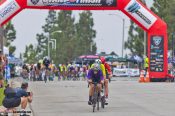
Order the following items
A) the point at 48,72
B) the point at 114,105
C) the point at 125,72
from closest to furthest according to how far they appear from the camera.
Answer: the point at 114,105
the point at 48,72
the point at 125,72

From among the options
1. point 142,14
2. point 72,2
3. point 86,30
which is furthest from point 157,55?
point 86,30

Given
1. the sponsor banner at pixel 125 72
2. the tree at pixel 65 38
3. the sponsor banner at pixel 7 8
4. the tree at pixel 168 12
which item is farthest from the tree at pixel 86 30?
the sponsor banner at pixel 7 8

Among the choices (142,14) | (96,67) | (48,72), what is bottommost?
(96,67)

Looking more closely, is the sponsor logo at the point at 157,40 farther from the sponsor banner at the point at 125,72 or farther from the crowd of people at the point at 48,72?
the sponsor banner at the point at 125,72

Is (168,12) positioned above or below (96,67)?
above

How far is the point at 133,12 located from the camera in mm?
45250

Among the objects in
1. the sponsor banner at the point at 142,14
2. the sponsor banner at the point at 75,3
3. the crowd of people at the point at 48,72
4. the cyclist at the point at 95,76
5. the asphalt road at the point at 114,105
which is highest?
the sponsor banner at the point at 75,3

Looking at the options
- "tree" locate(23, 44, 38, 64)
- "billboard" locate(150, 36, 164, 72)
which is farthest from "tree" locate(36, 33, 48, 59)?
"billboard" locate(150, 36, 164, 72)

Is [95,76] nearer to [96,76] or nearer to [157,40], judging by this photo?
[96,76]

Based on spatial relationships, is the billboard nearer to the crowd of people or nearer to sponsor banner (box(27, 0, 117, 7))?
sponsor banner (box(27, 0, 117, 7))

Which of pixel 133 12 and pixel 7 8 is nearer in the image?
pixel 7 8

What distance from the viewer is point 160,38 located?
151ft

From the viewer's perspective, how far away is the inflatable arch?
4403 centimetres

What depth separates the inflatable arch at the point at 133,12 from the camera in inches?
1734
